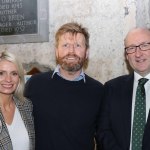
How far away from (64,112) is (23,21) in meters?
1.38

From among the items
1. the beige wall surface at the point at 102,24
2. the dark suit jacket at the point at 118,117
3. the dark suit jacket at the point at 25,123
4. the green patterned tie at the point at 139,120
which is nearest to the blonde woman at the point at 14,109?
the dark suit jacket at the point at 25,123

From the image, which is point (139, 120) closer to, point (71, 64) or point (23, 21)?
point (71, 64)

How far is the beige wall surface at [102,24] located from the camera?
10.8 feet

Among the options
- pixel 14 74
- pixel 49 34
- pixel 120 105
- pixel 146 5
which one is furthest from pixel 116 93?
pixel 49 34

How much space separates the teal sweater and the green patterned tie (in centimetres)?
39

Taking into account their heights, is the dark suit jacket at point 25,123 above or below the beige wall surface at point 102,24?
below

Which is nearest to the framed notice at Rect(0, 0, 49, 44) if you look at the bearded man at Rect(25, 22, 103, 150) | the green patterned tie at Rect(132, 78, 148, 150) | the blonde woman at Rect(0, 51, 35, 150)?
the bearded man at Rect(25, 22, 103, 150)

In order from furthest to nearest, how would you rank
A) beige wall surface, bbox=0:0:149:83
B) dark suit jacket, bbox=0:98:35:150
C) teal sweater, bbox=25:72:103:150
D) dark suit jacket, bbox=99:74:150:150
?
beige wall surface, bbox=0:0:149:83
teal sweater, bbox=25:72:103:150
dark suit jacket, bbox=99:74:150:150
dark suit jacket, bbox=0:98:35:150

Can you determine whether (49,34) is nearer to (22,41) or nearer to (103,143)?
(22,41)

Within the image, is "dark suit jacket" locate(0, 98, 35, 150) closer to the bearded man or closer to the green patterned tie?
the bearded man

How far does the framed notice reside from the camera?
3.61 meters

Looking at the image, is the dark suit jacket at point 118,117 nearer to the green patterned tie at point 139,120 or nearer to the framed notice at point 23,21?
the green patterned tie at point 139,120

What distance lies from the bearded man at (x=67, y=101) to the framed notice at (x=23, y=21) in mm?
825

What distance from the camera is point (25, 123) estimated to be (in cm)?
252
